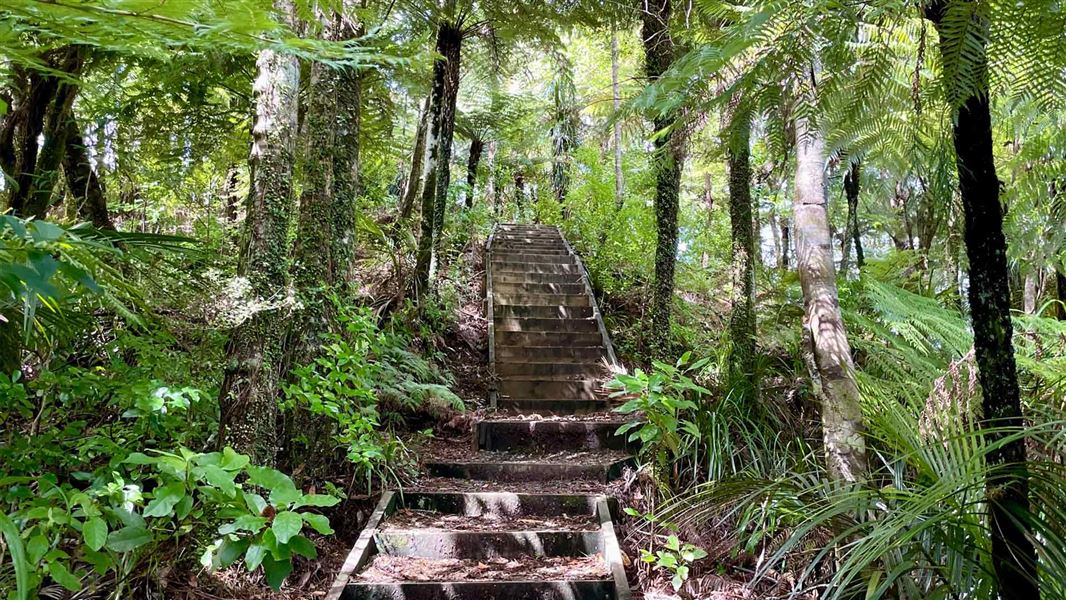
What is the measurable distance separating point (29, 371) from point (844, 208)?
16010mm

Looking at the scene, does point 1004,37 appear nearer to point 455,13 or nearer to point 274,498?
point 274,498

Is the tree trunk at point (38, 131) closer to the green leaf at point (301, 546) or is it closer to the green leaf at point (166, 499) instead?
the green leaf at point (166, 499)

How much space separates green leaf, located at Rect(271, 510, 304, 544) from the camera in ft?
5.45

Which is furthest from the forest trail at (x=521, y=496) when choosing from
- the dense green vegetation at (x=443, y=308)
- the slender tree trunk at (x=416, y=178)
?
A: the slender tree trunk at (x=416, y=178)

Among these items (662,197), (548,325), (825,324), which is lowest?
(548,325)

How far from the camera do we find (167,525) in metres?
2.38

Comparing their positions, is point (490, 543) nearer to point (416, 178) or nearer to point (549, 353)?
point (549, 353)

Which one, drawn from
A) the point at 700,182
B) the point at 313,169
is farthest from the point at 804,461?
the point at 700,182

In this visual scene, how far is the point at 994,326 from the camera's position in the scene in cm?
124

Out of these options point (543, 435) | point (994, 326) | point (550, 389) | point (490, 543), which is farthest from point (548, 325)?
point (994, 326)

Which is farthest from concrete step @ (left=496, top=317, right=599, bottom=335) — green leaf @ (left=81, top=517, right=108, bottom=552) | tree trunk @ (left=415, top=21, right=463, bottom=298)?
green leaf @ (left=81, top=517, right=108, bottom=552)

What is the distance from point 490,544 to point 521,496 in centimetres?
54

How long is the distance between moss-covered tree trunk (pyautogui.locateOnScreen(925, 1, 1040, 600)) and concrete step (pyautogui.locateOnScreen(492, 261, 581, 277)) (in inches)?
294

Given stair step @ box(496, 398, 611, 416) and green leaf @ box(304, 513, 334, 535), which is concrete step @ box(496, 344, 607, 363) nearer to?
stair step @ box(496, 398, 611, 416)
